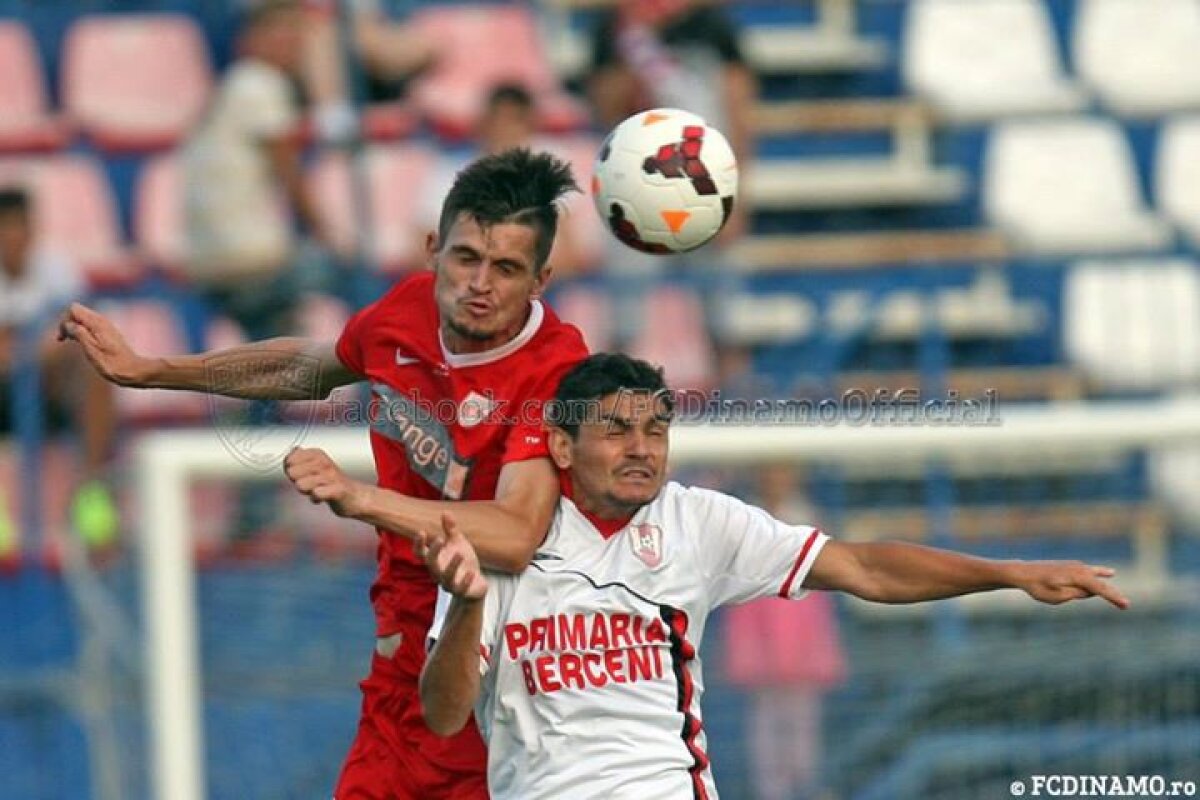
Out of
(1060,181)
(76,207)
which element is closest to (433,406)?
(76,207)

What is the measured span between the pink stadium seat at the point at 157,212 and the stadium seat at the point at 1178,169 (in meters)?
5.20

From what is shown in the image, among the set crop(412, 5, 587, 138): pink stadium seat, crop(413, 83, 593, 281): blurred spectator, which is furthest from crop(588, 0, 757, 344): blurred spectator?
crop(412, 5, 587, 138): pink stadium seat

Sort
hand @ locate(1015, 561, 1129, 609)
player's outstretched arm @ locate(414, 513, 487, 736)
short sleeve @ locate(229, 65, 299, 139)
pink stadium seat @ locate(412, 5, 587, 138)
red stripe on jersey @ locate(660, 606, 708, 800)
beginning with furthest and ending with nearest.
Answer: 1. pink stadium seat @ locate(412, 5, 587, 138)
2. short sleeve @ locate(229, 65, 299, 139)
3. red stripe on jersey @ locate(660, 606, 708, 800)
4. hand @ locate(1015, 561, 1129, 609)
5. player's outstretched arm @ locate(414, 513, 487, 736)

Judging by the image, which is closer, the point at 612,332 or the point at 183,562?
the point at 183,562

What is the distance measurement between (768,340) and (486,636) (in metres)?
4.07

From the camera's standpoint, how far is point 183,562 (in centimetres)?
764

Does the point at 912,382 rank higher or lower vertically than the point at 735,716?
higher

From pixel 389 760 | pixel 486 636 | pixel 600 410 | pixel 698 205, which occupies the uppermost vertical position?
pixel 698 205

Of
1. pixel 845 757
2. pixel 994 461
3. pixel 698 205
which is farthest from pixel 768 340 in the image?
pixel 698 205

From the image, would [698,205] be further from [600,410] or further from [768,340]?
[768,340]

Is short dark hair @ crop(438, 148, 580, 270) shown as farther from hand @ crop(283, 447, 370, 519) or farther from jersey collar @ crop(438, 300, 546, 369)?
hand @ crop(283, 447, 370, 519)

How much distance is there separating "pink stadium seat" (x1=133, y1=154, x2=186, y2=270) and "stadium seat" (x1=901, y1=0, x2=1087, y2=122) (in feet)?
13.4

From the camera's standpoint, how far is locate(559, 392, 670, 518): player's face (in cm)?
502

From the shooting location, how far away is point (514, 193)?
507cm
